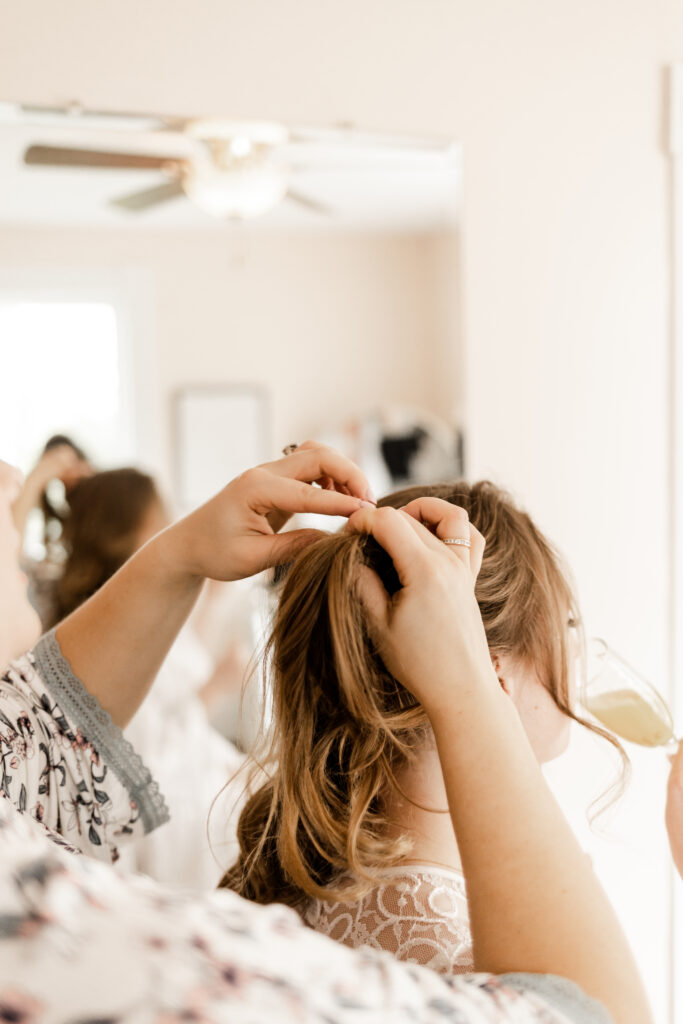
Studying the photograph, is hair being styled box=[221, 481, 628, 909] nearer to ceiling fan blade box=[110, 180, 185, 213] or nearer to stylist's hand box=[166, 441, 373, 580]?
stylist's hand box=[166, 441, 373, 580]

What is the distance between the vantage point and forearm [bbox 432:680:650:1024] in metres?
0.54

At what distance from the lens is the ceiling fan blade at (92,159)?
43.2 inches

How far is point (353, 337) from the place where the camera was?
1278 mm

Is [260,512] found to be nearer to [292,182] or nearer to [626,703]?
[626,703]

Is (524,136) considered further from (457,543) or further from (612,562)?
(457,543)

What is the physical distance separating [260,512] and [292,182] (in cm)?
61

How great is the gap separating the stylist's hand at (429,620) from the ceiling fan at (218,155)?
726mm

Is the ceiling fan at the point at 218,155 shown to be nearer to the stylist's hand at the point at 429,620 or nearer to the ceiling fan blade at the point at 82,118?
the ceiling fan blade at the point at 82,118

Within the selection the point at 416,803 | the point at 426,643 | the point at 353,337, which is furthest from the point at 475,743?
the point at 353,337

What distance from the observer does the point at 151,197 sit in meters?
1.18

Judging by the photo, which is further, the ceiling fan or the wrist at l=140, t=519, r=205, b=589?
the ceiling fan

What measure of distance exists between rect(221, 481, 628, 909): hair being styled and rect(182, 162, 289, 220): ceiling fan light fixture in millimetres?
538

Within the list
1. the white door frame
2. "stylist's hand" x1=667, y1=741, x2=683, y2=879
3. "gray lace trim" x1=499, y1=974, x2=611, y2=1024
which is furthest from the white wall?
"gray lace trim" x1=499, y1=974, x2=611, y2=1024

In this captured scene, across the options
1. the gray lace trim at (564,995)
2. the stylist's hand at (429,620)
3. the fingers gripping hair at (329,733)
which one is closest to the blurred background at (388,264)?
the fingers gripping hair at (329,733)
